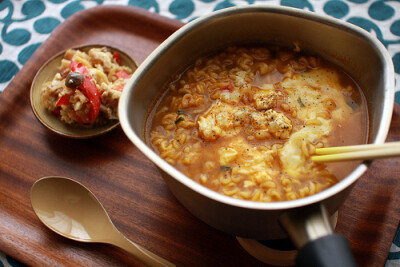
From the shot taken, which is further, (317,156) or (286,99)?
(286,99)

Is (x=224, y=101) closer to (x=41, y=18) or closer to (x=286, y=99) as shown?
(x=286, y=99)

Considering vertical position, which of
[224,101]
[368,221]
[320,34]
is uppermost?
[320,34]

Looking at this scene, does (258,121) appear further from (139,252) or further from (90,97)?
(90,97)

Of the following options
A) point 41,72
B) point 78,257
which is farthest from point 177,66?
point 78,257

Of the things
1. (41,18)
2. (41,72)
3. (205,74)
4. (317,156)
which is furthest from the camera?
(41,18)

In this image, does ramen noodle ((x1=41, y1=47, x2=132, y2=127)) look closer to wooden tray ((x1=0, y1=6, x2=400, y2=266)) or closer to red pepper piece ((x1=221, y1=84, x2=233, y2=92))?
wooden tray ((x1=0, y1=6, x2=400, y2=266))

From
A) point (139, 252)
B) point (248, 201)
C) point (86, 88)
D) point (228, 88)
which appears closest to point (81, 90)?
point (86, 88)
